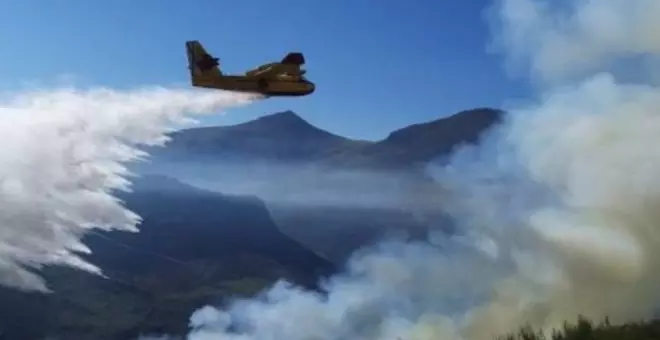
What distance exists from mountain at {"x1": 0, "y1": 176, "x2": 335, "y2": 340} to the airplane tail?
17.1 metres

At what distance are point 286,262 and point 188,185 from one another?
6648 mm

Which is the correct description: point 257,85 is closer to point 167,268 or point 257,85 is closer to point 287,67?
point 287,67

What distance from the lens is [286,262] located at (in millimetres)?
39625

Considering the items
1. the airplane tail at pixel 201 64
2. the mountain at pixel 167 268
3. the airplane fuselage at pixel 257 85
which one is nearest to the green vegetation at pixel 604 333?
the airplane fuselage at pixel 257 85

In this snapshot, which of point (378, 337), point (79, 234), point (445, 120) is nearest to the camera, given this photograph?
point (378, 337)

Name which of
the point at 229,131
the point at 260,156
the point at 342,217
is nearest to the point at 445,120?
the point at 342,217

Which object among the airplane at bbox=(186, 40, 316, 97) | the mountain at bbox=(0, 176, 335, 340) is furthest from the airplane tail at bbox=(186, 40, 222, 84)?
the mountain at bbox=(0, 176, 335, 340)

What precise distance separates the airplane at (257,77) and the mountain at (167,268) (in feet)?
56.4

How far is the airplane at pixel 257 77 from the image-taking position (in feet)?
71.4

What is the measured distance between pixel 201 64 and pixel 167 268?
21.5m

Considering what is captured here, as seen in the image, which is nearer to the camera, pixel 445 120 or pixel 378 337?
pixel 378 337

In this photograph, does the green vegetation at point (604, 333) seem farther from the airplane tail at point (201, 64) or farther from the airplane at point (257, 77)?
the airplane tail at point (201, 64)

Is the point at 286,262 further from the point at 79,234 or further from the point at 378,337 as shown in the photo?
the point at 79,234

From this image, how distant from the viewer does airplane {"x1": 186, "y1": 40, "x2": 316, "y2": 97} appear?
21750mm
